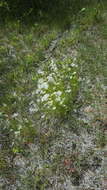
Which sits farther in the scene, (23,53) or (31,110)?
(23,53)

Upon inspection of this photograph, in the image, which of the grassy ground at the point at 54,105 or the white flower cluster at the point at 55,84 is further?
the white flower cluster at the point at 55,84

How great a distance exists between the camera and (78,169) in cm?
580

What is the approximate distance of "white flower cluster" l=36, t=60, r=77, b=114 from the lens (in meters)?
6.77

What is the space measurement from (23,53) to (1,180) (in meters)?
3.90

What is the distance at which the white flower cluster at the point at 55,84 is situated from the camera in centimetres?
677

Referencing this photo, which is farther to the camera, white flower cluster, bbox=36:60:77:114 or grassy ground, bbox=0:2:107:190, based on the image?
white flower cluster, bbox=36:60:77:114

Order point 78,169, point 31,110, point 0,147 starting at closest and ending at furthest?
point 78,169
point 0,147
point 31,110

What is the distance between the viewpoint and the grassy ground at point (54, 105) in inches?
230

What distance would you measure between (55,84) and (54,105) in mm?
696

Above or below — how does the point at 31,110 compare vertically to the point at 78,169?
above

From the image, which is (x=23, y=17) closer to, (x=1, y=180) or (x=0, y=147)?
(x=0, y=147)

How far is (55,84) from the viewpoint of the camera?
23.4 feet

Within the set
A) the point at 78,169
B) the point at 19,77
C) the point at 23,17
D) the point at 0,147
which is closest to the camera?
the point at 78,169

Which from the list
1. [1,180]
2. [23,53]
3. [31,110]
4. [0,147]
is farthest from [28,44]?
[1,180]
